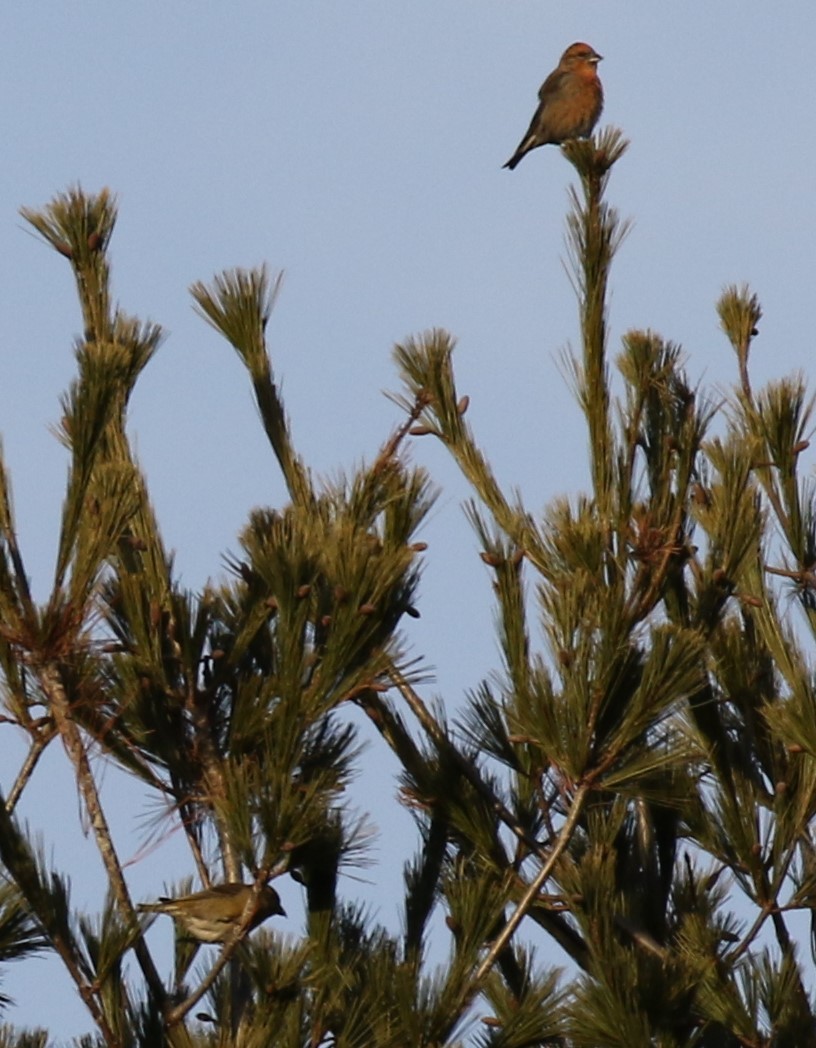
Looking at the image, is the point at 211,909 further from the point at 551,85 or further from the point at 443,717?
the point at 551,85

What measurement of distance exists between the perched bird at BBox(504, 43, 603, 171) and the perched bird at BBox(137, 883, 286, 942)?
300 inches

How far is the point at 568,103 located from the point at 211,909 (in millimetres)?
7898

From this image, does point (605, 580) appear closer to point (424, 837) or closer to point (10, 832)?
point (424, 837)

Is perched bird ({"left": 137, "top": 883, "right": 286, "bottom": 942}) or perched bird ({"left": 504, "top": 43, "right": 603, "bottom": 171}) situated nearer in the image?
perched bird ({"left": 137, "top": 883, "right": 286, "bottom": 942})

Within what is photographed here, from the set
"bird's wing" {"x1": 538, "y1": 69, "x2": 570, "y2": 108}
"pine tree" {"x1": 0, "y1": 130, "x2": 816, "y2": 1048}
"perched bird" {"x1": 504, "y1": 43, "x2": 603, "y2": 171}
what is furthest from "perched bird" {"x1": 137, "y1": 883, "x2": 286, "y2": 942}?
"bird's wing" {"x1": 538, "y1": 69, "x2": 570, "y2": 108}

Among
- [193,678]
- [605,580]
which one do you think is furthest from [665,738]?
[193,678]

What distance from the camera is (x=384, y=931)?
4.59 meters

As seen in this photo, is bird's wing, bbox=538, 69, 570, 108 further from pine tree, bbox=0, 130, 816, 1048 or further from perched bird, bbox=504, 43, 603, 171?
pine tree, bbox=0, 130, 816, 1048

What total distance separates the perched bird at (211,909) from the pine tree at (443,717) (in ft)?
0.26

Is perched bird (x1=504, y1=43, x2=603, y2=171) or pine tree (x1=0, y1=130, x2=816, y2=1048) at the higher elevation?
perched bird (x1=504, y1=43, x2=603, y2=171)

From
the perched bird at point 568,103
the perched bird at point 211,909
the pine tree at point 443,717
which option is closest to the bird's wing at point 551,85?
the perched bird at point 568,103

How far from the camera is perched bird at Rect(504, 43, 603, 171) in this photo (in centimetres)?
1112

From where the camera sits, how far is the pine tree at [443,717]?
395 cm

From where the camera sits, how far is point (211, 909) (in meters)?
4.14
